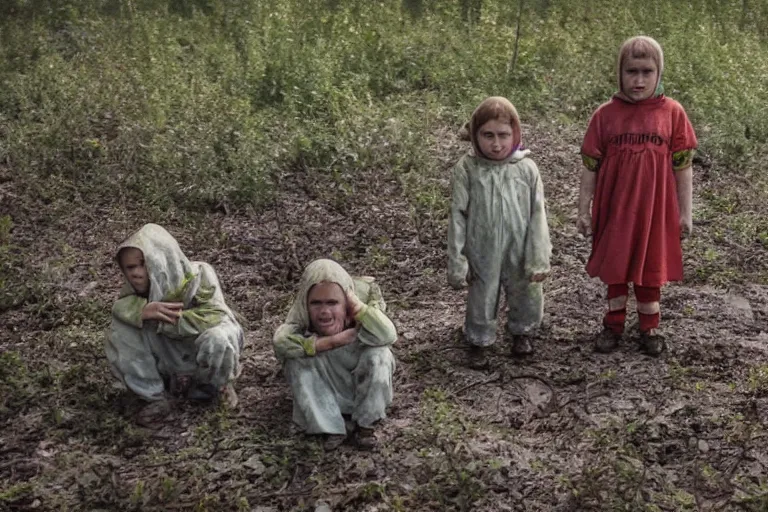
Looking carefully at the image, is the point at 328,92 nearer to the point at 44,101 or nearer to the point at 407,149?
the point at 407,149

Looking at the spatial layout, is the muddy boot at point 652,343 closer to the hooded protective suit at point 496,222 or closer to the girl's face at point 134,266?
the hooded protective suit at point 496,222

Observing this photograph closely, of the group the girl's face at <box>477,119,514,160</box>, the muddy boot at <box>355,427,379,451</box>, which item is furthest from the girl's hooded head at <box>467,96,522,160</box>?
the muddy boot at <box>355,427,379,451</box>

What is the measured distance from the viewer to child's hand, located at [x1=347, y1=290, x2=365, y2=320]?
190 inches

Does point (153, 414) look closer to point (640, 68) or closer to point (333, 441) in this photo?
point (333, 441)

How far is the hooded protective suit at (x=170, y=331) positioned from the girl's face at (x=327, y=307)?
547 millimetres

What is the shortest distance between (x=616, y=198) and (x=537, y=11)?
665 cm

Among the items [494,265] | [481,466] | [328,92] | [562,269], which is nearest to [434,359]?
[494,265]

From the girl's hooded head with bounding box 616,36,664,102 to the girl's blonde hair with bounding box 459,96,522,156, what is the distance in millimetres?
637

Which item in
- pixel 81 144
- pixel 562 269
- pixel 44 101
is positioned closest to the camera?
pixel 562 269

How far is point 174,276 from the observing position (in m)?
5.01

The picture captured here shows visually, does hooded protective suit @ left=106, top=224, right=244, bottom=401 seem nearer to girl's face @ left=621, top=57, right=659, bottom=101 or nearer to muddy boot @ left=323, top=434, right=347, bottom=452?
muddy boot @ left=323, top=434, right=347, bottom=452

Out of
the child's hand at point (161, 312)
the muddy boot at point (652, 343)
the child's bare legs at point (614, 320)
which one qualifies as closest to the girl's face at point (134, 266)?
the child's hand at point (161, 312)

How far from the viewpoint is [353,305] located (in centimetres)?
484

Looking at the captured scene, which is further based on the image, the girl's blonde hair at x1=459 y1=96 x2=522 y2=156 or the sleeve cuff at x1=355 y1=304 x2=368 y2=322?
the girl's blonde hair at x1=459 y1=96 x2=522 y2=156
